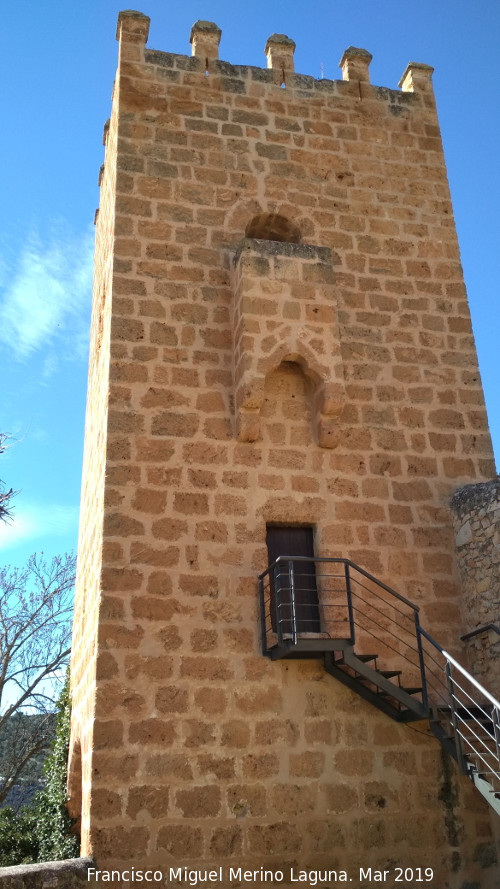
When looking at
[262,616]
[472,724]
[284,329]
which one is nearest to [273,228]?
[284,329]

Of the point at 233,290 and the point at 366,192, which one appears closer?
the point at 233,290

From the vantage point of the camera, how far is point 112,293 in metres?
8.02

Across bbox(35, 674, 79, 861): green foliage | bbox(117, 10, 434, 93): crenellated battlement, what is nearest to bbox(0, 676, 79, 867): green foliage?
bbox(35, 674, 79, 861): green foliage

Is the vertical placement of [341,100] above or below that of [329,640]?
above

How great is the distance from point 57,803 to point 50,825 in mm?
310

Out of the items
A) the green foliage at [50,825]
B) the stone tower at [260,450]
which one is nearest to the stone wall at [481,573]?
the stone tower at [260,450]

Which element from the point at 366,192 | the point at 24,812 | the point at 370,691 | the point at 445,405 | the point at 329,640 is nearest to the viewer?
the point at 329,640

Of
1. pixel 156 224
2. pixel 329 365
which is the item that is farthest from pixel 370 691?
pixel 156 224

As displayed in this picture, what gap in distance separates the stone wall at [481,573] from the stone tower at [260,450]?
0.19 m

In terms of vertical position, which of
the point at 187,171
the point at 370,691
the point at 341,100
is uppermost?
the point at 341,100

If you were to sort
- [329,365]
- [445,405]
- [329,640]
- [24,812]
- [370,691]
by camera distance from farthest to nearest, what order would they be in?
[24,812] < [445,405] < [329,365] < [370,691] < [329,640]

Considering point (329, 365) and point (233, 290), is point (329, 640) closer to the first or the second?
point (329, 365)

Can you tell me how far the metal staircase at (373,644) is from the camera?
6.77 meters

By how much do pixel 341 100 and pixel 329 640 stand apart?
21.6 feet
